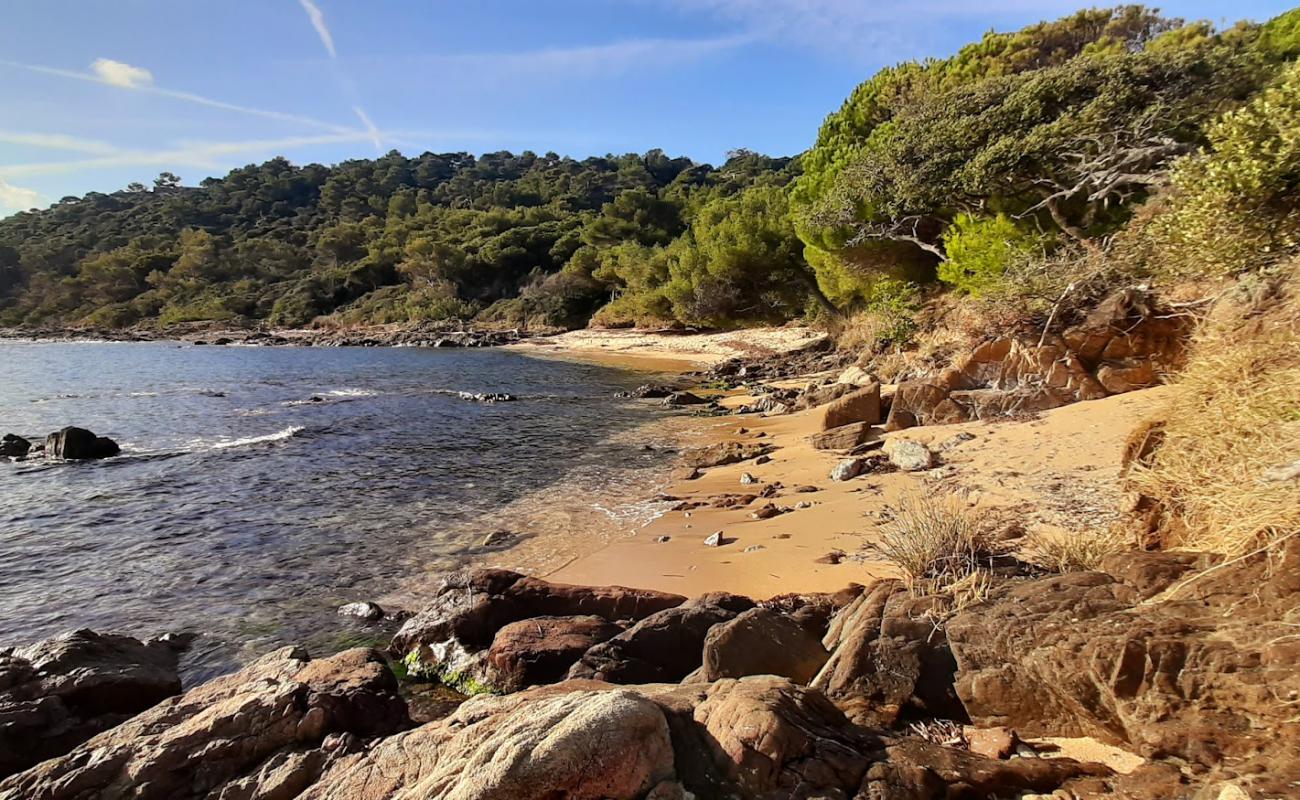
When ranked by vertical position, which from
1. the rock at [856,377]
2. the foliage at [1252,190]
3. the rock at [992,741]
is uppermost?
the foliage at [1252,190]

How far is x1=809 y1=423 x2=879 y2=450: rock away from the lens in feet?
39.4

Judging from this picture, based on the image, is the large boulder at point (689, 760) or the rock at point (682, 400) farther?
the rock at point (682, 400)

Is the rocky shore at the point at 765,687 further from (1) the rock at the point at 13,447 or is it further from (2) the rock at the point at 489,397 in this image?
(2) the rock at the point at 489,397

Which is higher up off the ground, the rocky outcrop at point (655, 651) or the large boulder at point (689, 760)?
the large boulder at point (689, 760)

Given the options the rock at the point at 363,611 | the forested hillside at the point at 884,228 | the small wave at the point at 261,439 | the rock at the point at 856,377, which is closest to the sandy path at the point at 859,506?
the rock at the point at 363,611

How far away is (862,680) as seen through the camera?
3740mm

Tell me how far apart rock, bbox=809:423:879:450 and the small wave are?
47.7 feet

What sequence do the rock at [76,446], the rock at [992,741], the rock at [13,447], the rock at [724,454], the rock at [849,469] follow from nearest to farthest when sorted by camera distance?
the rock at [992,741] → the rock at [849,469] → the rock at [724,454] → the rock at [76,446] → the rock at [13,447]

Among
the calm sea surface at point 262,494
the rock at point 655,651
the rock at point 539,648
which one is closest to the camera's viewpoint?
the rock at point 655,651

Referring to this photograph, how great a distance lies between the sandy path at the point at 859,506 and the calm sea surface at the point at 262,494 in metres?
2.90

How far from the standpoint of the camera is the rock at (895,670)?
3547 millimetres

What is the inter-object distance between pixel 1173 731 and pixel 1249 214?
687 centimetres

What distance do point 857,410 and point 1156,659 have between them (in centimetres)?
1058

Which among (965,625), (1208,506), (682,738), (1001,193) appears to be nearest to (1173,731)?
(965,625)
